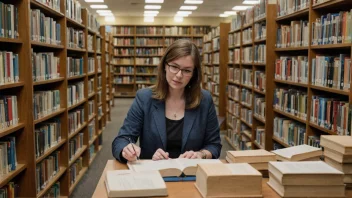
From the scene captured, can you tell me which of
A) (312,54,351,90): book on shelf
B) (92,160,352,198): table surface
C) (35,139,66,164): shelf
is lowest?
(35,139,66,164): shelf

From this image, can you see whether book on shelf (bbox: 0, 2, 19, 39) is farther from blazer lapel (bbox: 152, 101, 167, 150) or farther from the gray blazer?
blazer lapel (bbox: 152, 101, 167, 150)

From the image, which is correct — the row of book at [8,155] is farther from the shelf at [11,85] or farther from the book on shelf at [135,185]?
the book on shelf at [135,185]

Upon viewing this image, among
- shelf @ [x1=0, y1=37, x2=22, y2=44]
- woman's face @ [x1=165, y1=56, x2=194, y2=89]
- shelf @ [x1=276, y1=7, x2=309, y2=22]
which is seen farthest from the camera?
shelf @ [x1=276, y1=7, x2=309, y2=22]

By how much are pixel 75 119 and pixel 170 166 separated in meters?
3.12

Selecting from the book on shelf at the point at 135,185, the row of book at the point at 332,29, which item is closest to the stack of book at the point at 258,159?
the book on shelf at the point at 135,185

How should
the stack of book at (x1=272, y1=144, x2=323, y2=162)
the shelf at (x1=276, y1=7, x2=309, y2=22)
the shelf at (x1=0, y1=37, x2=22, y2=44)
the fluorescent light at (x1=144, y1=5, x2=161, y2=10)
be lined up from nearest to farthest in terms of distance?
1. the stack of book at (x1=272, y1=144, x2=323, y2=162)
2. the shelf at (x1=0, y1=37, x2=22, y2=44)
3. the shelf at (x1=276, y1=7, x2=309, y2=22)
4. the fluorescent light at (x1=144, y1=5, x2=161, y2=10)

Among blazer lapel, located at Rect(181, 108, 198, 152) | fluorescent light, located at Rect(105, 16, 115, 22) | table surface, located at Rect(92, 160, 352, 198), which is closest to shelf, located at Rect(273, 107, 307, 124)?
blazer lapel, located at Rect(181, 108, 198, 152)

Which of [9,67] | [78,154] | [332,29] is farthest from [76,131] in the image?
[332,29]

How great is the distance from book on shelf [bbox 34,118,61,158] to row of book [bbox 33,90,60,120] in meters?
0.12

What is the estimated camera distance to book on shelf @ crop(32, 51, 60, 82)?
3.17m

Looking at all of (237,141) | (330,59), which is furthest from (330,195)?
(237,141)

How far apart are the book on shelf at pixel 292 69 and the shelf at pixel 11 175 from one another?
2.56 m

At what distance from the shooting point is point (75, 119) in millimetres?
4633

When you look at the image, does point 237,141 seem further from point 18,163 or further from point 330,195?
point 330,195
